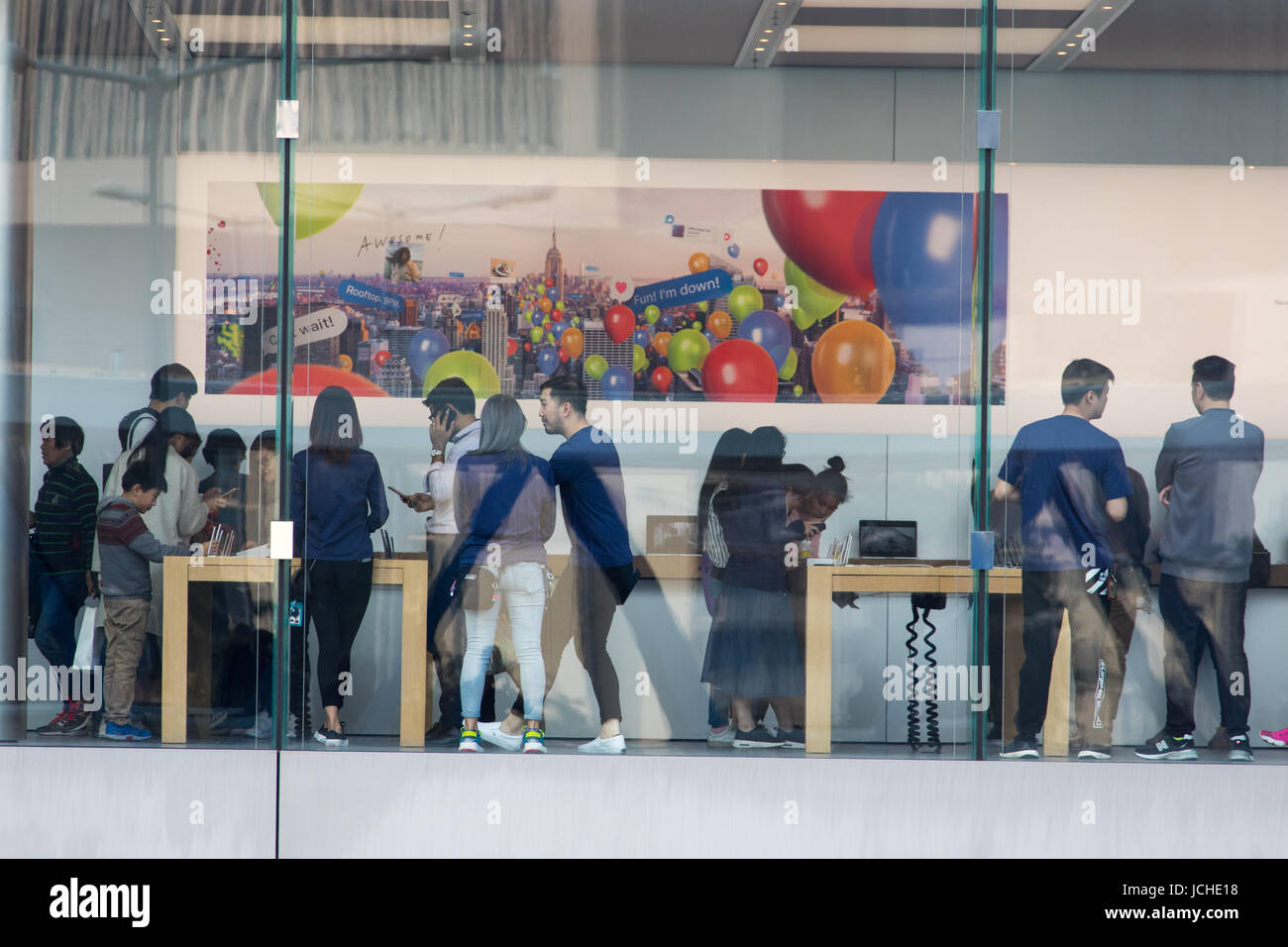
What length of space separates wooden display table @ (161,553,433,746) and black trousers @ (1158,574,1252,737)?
2669 mm

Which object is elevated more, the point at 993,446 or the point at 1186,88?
the point at 1186,88

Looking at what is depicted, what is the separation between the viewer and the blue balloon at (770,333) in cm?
479

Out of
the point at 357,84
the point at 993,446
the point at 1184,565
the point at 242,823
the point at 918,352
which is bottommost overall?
the point at 242,823

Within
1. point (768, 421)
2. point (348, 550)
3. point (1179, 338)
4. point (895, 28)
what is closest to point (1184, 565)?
point (1179, 338)

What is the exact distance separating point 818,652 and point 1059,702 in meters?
0.86

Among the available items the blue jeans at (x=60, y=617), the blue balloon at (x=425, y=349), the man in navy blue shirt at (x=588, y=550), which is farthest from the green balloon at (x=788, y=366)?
the blue jeans at (x=60, y=617)

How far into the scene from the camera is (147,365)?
4703 mm

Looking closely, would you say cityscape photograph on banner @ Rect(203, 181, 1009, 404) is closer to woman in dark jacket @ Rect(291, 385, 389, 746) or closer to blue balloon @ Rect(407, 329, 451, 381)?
blue balloon @ Rect(407, 329, 451, 381)

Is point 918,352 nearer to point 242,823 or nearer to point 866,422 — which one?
point 866,422

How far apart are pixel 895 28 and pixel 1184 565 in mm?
2176

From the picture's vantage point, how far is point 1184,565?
15.9 feet

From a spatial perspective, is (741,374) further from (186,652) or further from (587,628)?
(186,652)

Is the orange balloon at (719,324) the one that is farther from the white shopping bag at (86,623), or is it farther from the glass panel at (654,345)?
the white shopping bag at (86,623)

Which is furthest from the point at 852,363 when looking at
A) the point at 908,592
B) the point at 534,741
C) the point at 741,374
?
the point at 534,741
